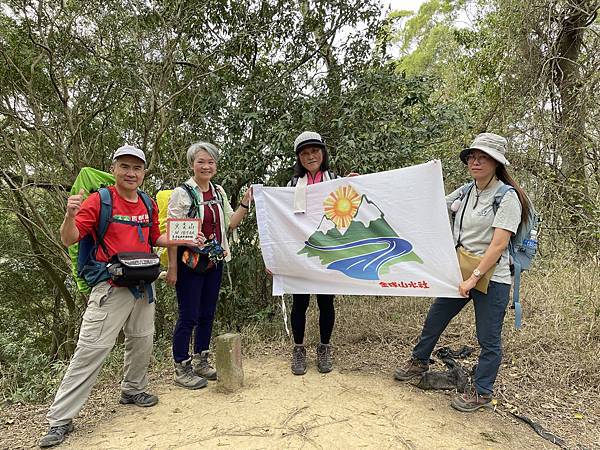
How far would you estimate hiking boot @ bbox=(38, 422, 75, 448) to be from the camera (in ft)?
9.14

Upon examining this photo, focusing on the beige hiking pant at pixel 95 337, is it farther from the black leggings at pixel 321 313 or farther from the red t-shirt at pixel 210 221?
the black leggings at pixel 321 313

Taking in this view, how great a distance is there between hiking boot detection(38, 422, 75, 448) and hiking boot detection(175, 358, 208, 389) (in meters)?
0.93

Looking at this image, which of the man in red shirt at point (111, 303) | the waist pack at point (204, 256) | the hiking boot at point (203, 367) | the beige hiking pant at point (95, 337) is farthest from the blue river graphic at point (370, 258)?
the beige hiking pant at point (95, 337)

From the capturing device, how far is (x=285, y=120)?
16.5ft

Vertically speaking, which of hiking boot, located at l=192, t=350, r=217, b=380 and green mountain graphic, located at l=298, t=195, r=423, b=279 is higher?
green mountain graphic, located at l=298, t=195, r=423, b=279

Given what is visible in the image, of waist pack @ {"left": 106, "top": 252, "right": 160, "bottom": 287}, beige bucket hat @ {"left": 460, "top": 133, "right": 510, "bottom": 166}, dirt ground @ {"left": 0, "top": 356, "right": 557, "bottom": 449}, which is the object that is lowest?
dirt ground @ {"left": 0, "top": 356, "right": 557, "bottom": 449}

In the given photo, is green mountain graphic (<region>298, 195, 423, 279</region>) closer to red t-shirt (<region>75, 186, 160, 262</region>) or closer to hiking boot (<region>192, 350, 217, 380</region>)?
hiking boot (<region>192, 350, 217, 380</region>)

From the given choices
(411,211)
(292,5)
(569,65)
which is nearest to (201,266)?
(411,211)

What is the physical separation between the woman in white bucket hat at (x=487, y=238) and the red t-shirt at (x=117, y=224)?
2.38 m

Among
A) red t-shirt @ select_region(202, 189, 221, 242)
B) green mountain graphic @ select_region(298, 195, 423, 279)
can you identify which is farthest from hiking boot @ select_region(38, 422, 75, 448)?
green mountain graphic @ select_region(298, 195, 423, 279)

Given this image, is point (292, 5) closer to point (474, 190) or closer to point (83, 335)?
point (474, 190)

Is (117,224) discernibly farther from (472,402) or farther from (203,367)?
(472,402)

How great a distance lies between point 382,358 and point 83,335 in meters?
2.71

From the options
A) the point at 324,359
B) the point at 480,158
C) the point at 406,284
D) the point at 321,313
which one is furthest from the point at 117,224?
the point at 480,158
